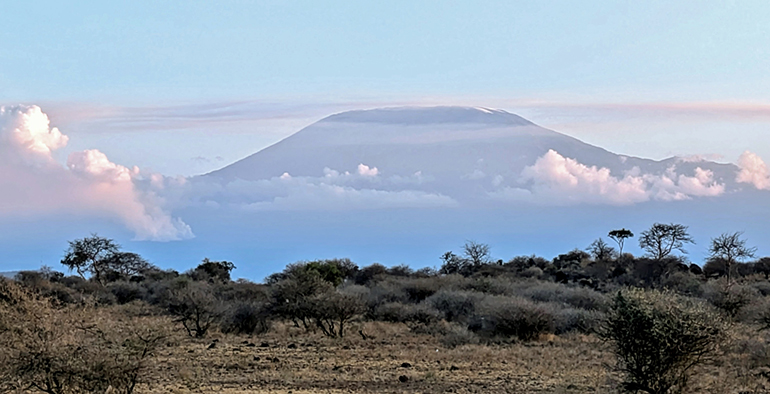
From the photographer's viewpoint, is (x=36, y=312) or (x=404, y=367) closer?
(x=36, y=312)

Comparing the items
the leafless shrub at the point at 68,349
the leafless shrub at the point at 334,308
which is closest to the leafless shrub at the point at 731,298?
the leafless shrub at the point at 334,308

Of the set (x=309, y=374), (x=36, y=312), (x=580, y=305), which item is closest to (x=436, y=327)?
(x=580, y=305)

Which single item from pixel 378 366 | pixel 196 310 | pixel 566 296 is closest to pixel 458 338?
pixel 378 366

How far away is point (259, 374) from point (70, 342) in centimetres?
639

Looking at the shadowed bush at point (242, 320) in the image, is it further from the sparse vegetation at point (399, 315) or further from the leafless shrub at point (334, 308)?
the leafless shrub at point (334, 308)

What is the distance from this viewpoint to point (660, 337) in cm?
1148

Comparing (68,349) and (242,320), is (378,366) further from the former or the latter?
(242,320)

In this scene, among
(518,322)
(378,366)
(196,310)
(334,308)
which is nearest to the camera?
(378,366)

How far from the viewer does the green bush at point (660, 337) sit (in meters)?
11.5

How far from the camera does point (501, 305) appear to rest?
2481 cm

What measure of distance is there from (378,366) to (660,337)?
7.99 meters

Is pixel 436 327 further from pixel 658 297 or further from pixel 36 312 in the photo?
pixel 36 312

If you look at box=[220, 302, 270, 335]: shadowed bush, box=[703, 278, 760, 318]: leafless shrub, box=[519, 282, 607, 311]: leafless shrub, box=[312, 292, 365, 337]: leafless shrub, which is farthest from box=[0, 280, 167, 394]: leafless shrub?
box=[703, 278, 760, 318]: leafless shrub

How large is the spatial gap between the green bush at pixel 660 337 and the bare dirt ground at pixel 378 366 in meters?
0.98
